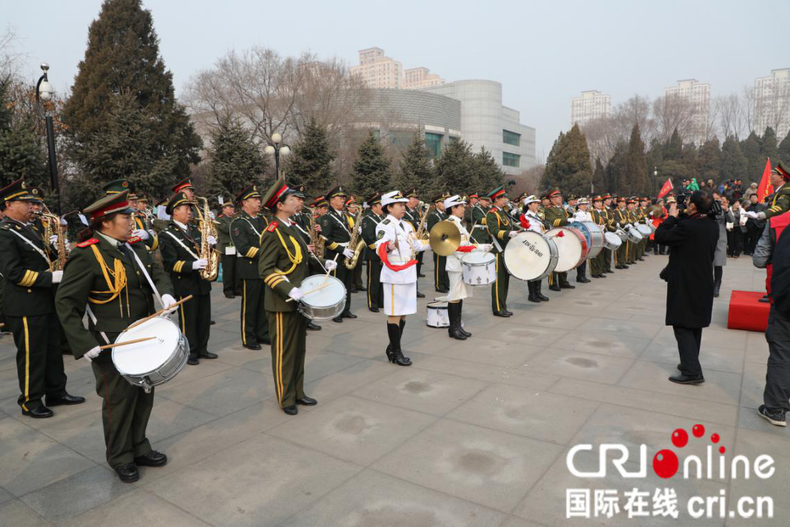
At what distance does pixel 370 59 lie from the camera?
16025cm

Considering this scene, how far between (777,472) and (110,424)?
5087 millimetres

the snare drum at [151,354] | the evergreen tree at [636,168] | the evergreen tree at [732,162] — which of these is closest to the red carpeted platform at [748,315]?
the snare drum at [151,354]

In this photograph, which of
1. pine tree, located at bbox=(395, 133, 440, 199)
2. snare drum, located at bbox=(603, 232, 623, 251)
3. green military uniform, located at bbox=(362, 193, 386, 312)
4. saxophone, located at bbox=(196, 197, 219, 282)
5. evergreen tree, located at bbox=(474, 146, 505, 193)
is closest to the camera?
saxophone, located at bbox=(196, 197, 219, 282)

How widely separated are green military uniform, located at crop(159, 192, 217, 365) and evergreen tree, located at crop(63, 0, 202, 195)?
21.2m

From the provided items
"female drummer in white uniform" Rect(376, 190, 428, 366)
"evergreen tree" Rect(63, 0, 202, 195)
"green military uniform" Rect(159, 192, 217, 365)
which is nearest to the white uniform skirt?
"female drummer in white uniform" Rect(376, 190, 428, 366)

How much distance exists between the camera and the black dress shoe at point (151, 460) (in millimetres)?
4234

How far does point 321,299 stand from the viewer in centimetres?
517

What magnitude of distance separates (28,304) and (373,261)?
6.09 meters

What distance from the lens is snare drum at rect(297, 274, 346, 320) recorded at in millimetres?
5059

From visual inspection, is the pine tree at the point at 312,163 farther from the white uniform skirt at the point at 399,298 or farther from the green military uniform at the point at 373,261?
the white uniform skirt at the point at 399,298

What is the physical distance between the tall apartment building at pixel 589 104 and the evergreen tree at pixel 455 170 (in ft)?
533

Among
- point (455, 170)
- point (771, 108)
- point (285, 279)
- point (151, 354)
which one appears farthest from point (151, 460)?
point (771, 108)

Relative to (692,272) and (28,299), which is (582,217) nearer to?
(692,272)

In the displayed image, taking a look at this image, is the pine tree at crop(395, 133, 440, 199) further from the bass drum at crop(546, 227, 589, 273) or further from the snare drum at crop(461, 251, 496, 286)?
the snare drum at crop(461, 251, 496, 286)
